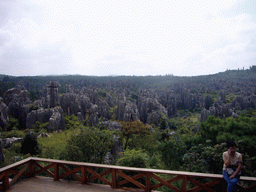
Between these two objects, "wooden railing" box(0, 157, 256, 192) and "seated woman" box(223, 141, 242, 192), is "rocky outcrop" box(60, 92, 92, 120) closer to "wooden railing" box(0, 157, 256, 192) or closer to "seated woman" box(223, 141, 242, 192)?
"wooden railing" box(0, 157, 256, 192)

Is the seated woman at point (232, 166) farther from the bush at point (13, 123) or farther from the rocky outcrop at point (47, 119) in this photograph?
the bush at point (13, 123)

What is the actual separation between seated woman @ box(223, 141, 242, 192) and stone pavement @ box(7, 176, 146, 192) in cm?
289

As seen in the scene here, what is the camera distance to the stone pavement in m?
5.12

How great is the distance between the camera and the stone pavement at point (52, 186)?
16.8ft

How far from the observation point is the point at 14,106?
43344 millimetres

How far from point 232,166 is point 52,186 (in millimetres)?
5144

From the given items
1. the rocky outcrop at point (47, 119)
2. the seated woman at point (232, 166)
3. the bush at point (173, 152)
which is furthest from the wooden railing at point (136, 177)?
the rocky outcrop at point (47, 119)

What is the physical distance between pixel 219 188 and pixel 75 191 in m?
4.29

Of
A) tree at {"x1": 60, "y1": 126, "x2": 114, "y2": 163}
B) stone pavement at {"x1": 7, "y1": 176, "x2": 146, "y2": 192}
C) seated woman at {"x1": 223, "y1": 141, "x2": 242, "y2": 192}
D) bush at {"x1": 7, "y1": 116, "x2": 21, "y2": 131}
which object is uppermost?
seated woman at {"x1": 223, "y1": 141, "x2": 242, "y2": 192}

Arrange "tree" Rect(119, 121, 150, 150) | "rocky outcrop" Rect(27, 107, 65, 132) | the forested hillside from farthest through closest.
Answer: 1. "rocky outcrop" Rect(27, 107, 65, 132)
2. "tree" Rect(119, 121, 150, 150)
3. the forested hillside

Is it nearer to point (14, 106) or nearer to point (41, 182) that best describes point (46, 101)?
point (14, 106)

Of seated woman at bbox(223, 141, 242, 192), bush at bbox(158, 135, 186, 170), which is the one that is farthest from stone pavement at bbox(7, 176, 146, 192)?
bush at bbox(158, 135, 186, 170)

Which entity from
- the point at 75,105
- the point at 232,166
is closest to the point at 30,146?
the point at 232,166

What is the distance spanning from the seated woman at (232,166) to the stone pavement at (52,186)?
2891 millimetres
